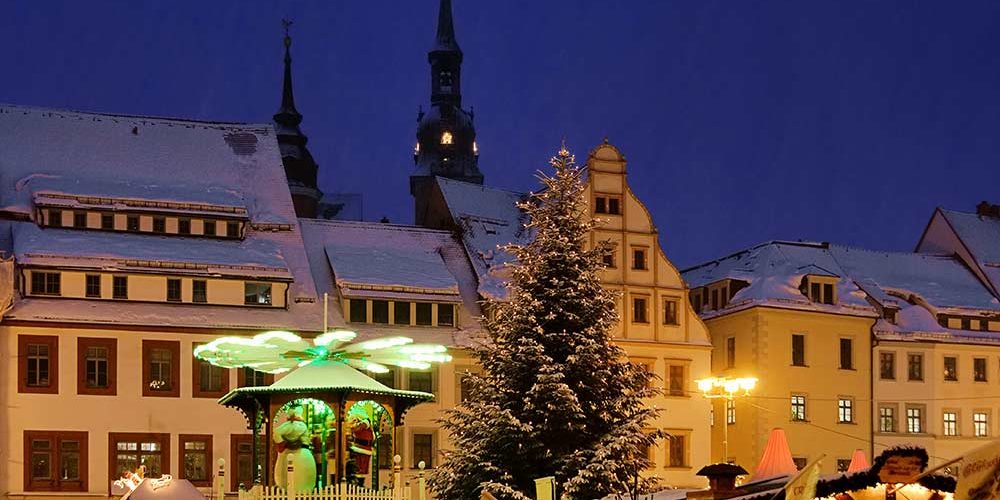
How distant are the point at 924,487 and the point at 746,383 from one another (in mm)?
24613

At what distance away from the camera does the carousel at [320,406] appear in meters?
27.1

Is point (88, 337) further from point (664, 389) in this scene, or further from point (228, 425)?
point (664, 389)

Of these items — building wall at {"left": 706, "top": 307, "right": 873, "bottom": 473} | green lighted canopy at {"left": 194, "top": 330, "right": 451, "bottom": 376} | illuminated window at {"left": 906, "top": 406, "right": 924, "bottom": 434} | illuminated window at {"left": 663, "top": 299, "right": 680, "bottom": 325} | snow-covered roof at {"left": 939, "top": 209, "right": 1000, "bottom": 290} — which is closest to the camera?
green lighted canopy at {"left": 194, "top": 330, "right": 451, "bottom": 376}

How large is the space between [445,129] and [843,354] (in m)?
55.7

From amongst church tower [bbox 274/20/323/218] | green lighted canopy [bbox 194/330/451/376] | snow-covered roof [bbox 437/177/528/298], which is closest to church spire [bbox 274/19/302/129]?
church tower [bbox 274/20/323/218]

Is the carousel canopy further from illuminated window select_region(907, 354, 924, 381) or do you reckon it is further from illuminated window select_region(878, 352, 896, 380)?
illuminated window select_region(907, 354, 924, 381)

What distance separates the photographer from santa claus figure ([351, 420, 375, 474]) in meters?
27.9

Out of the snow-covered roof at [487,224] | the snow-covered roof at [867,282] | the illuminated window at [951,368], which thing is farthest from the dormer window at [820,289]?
the snow-covered roof at [487,224]

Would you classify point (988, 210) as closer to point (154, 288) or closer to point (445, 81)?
point (154, 288)

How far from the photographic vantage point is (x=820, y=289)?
56531 mm

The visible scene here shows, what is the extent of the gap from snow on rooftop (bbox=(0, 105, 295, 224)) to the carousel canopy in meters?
22.6

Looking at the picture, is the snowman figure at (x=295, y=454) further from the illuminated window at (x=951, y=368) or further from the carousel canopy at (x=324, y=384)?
the illuminated window at (x=951, y=368)

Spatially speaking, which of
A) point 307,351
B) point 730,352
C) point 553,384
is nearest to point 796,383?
point 730,352

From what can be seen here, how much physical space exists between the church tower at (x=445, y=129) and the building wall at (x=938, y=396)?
51.7 metres
